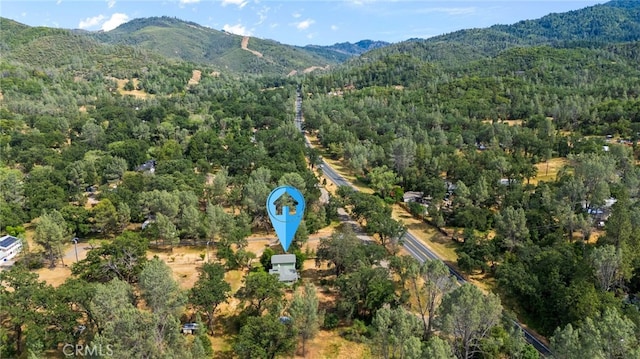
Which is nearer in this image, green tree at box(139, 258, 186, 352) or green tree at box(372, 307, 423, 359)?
green tree at box(372, 307, 423, 359)

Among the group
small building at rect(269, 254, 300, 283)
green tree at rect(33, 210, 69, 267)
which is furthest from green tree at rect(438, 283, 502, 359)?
green tree at rect(33, 210, 69, 267)

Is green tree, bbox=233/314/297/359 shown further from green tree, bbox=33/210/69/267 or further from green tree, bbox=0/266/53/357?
green tree, bbox=33/210/69/267

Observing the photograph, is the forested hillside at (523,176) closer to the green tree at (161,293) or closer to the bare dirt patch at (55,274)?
the green tree at (161,293)

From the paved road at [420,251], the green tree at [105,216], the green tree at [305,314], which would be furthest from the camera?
the green tree at [105,216]

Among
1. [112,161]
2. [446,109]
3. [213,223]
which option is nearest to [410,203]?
[213,223]

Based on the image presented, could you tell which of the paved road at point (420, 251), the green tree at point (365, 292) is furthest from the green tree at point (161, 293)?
the paved road at point (420, 251)

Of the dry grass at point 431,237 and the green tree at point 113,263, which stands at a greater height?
the green tree at point 113,263

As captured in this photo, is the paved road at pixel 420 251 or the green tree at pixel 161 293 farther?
the paved road at pixel 420 251
